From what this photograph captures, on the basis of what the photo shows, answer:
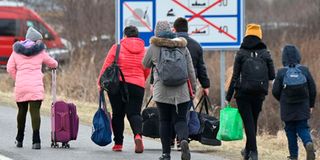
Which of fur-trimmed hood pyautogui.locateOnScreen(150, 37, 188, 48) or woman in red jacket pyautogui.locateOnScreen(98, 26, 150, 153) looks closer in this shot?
fur-trimmed hood pyautogui.locateOnScreen(150, 37, 188, 48)

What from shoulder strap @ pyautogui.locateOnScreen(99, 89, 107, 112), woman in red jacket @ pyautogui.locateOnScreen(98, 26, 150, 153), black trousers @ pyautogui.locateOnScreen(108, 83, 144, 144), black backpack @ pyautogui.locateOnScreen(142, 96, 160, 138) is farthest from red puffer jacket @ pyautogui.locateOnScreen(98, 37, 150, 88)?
black backpack @ pyautogui.locateOnScreen(142, 96, 160, 138)

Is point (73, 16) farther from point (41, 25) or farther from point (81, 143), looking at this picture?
point (81, 143)

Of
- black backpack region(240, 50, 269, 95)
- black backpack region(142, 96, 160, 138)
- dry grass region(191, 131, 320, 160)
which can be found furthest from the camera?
dry grass region(191, 131, 320, 160)

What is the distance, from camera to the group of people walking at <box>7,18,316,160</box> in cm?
1078

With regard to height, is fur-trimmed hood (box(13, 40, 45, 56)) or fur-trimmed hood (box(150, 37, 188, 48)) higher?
fur-trimmed hood (box(150, 37, 188, 48))

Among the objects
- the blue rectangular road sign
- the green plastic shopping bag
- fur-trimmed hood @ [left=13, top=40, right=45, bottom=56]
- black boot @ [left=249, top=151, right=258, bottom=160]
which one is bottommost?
black boot @ [left=249, top=151, right=258, bottom=160]

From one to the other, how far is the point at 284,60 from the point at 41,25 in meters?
20.5

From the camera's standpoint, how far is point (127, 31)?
480 inches

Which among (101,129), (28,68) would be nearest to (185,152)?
(101,129)

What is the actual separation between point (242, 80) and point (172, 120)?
3.05ft

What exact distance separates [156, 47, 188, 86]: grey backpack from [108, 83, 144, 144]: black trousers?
56.6 inches

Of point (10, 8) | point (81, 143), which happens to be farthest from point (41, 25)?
point (81, 143)

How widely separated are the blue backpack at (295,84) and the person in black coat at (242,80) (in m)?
0.34

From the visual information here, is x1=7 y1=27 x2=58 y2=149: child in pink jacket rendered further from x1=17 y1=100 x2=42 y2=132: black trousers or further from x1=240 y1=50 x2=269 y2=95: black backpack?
x1=240 y1=50 x2=269 y2=95: black backpack
